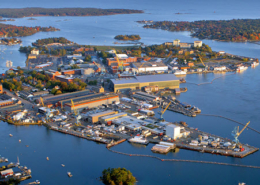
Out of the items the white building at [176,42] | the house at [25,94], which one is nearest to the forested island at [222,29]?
the white building at [176,42]

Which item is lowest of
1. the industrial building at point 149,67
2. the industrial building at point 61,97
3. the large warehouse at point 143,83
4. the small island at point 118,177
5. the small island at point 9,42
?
the small island at point 118,177

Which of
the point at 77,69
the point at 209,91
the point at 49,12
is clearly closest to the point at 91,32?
the point at 77,69

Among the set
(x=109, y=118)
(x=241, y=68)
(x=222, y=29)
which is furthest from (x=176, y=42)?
(x=109, y=118)

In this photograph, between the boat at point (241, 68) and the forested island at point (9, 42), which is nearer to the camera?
the boat at point (241, 68)

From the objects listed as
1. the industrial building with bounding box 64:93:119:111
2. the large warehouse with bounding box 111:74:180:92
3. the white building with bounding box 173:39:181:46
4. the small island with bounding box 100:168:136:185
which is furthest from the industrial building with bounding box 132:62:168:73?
the small island with bounding box 100:168:136:185

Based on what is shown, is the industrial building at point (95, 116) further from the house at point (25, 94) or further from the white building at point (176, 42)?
the white building at point (176, 42)

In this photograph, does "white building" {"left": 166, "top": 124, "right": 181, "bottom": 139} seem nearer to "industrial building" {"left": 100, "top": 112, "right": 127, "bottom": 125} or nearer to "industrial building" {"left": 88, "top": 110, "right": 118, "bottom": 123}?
"industrial building" {"left": 100, "top": 112, "right": 127, "bottom": 125}
